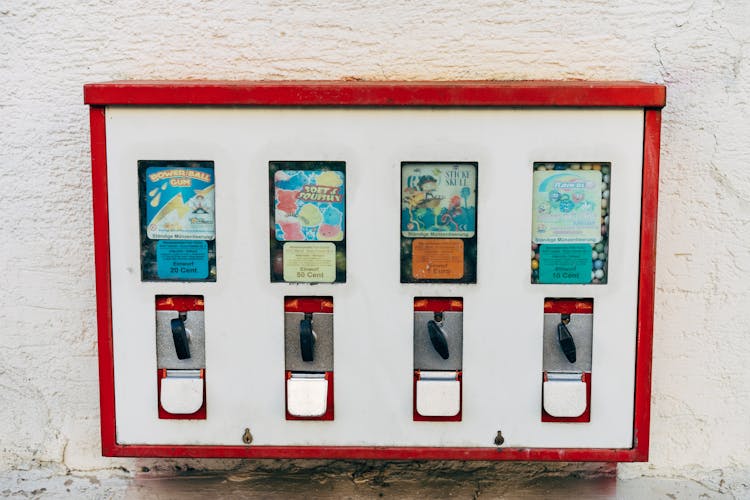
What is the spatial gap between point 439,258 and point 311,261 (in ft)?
0.93

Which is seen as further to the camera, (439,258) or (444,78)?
(444,78)

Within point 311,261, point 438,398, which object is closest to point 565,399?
point 438,398

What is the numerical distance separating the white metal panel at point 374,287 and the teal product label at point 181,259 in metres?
0.03

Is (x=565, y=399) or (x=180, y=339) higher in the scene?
Result: (x=180, y=339)

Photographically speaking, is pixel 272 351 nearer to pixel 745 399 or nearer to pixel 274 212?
pixel 274 212

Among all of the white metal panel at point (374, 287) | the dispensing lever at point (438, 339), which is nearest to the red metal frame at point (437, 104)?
Result: the white metal panel at point (374, 287)

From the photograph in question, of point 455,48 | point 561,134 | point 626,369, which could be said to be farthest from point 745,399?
point 455,48

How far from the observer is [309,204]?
1.56 metres

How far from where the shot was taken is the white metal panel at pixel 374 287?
154 centimetres

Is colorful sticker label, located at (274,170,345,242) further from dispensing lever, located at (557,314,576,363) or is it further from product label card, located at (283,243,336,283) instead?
dispensing lever, located at (557,314,576,363)

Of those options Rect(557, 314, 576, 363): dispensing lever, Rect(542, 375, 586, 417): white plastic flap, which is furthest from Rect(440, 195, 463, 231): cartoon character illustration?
Rect(542, 375, 586, 417): white plastic flap

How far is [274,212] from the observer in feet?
5.16

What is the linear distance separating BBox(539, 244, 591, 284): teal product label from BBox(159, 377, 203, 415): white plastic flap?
813 mm

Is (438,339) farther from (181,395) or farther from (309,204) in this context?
(181,395)
